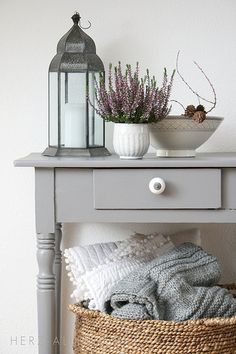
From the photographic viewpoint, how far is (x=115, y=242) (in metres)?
2.41

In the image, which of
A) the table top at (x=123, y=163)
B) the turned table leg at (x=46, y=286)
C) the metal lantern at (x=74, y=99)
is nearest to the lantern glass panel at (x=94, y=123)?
the metal lantern at (x=74, y=99)

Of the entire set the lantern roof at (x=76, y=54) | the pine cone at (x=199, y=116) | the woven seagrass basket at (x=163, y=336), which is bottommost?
the woven seagrass basket at (x=163, y=336)

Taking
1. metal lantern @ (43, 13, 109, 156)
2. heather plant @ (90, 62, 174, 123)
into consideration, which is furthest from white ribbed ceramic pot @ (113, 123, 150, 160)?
metal lantern @ (43, 13, 109, 156)

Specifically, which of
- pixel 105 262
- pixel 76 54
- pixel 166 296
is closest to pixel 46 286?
pixel 105 262

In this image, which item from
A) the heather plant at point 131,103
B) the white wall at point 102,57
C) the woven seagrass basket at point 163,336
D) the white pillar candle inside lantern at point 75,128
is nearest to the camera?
the woven seagrass basket at point 163,336

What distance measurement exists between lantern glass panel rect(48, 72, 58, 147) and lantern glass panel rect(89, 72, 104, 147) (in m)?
0.10

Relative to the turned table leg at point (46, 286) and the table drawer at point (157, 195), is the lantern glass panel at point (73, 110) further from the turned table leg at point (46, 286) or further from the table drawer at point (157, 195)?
the turned table leg at point (46, 286)

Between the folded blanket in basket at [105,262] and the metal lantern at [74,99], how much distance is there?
274 mm

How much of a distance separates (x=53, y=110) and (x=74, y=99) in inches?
3.0

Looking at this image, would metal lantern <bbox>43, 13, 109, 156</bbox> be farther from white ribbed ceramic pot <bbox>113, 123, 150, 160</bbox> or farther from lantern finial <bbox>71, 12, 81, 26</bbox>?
white ribbed ceramic pot <bbox>113, 123, 150, 160</bbox>

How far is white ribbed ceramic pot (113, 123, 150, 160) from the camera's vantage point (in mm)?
2156

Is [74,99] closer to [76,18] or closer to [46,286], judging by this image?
[76,18]

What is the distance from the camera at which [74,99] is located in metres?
2.33

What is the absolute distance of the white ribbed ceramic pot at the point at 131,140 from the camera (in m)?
2.16
